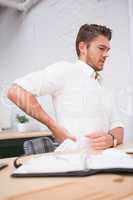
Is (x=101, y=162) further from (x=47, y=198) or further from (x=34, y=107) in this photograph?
(x=34, y=107)

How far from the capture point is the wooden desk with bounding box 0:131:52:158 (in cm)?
263

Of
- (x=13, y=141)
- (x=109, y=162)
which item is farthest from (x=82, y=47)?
(x=109, y=162)

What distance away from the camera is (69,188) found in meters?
0.61

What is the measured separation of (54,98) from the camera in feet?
5.59

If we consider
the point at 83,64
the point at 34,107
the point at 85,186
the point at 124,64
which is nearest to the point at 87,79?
the point at 83,64

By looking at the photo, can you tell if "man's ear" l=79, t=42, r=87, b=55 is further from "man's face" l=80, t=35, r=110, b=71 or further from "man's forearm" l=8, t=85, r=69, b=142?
"man's forearm" l=8, t=85, r=69, b=142

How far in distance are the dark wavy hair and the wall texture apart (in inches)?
2.2

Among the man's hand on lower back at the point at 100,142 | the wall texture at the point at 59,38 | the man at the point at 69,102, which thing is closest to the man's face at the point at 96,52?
the wall texture at the point at 59,38

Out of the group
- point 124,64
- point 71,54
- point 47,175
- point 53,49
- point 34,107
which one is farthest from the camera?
point 53,49

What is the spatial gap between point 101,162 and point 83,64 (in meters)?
1.14

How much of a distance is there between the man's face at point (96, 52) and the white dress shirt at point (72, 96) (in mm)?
302

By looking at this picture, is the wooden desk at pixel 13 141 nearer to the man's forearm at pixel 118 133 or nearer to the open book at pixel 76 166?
the man's forearm at pixel 118 133

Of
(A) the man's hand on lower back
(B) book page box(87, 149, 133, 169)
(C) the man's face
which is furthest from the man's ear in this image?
(B) book page box(87, 149, 133, 169)

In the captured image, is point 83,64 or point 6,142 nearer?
point 83,64
